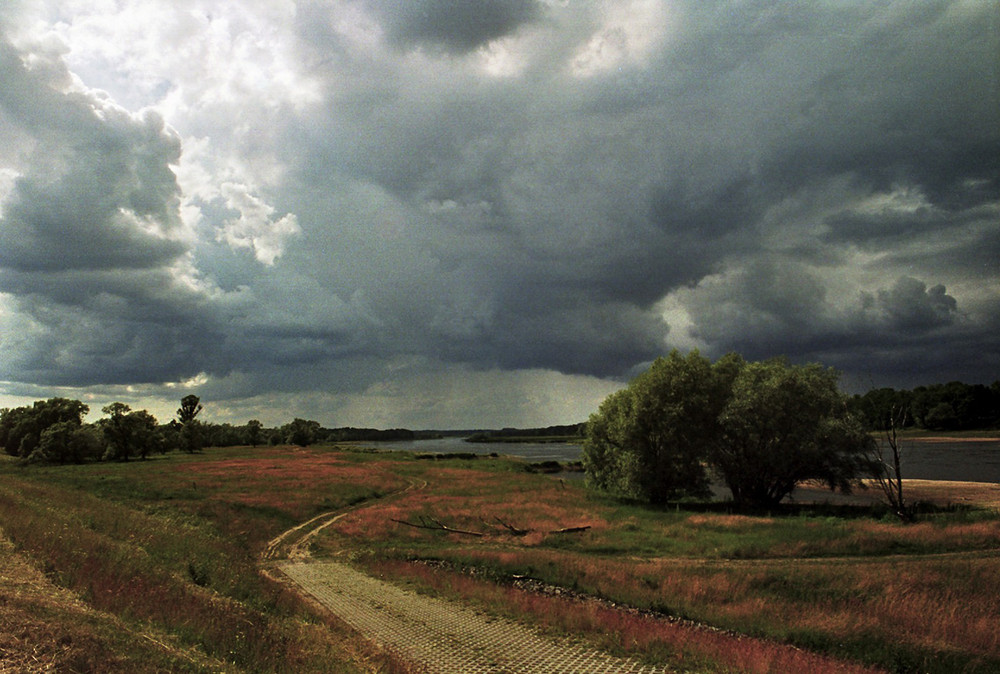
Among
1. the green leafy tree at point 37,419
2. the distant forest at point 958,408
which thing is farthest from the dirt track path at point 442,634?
the distant forest at point 958,408

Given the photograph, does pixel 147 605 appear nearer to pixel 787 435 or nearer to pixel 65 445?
pixel 787 435

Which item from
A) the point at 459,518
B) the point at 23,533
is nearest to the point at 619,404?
the point at 459,518

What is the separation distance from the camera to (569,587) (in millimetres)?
24625

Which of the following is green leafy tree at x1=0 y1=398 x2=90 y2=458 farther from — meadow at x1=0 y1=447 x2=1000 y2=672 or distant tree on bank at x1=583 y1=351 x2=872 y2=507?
distant tree on bank at x1=583 y1=351 x2=872 y2=507

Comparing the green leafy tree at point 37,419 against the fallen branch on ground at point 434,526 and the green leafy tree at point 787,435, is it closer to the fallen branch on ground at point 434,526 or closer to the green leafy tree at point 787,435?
the fallen branch on ground at point 434,526

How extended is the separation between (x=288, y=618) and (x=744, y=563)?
77.0 ft

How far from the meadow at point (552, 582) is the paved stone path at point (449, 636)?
107 cm

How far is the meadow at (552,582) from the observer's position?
1306 cm

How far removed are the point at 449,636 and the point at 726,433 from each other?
147ft

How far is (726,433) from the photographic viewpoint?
179 feet

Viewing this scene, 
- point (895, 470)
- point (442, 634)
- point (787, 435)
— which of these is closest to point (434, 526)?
point (442, 634)

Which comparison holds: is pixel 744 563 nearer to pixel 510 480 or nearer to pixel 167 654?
pixel 167 654

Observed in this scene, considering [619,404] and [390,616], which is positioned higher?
[619,404]

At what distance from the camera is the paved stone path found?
48.9 ft
